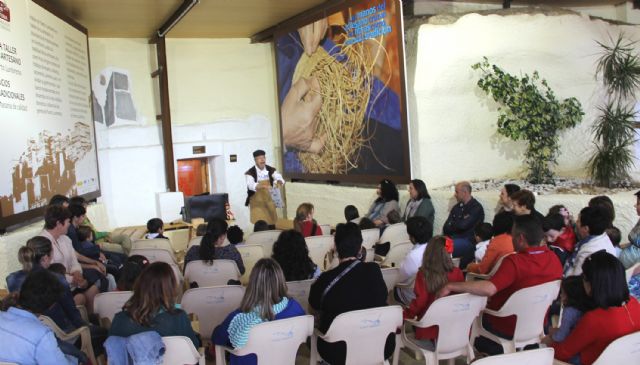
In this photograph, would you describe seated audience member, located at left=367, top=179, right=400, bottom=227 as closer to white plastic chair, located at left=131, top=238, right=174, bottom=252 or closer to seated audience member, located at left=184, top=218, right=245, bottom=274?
white plastic chair, located at left=131, top=238, right=174, bottom=252

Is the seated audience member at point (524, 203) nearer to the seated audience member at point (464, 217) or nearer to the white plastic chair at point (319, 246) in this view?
the seated audience member at point (464, 217)

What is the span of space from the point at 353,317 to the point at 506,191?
3327 mm

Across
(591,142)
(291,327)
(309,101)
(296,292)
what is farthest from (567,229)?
(309,101)

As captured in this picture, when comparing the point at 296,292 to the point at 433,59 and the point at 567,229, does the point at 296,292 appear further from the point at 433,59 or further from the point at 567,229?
the point at 433,59

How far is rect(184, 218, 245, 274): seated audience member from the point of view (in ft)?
14.0

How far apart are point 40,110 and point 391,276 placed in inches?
200

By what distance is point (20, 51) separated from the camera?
638 cm

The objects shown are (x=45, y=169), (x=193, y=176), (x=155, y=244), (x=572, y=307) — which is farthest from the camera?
(x=193, y=176)

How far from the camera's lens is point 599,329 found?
2400mm

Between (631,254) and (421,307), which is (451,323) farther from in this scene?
(631,254)

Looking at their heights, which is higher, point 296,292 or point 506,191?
point 506,191

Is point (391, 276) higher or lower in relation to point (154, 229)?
lower

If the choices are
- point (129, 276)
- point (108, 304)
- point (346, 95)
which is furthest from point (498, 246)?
point (346, 95)

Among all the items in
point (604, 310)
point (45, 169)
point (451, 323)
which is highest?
point (45, 169)
